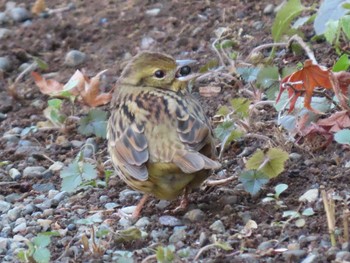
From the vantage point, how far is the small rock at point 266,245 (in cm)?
506

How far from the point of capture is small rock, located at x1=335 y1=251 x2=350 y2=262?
15.4 ft

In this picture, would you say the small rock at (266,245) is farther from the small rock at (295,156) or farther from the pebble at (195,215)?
the small rock at (295,156)

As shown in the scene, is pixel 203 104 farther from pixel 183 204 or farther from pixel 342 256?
pixel 342 256

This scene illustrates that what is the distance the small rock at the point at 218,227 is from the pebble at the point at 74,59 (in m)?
3.49

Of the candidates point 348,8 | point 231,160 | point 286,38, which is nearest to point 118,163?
point 231,160

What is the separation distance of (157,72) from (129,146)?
1.93 feet

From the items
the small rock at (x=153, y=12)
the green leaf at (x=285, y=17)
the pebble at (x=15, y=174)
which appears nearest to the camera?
the pebble at (x=15, y=174)

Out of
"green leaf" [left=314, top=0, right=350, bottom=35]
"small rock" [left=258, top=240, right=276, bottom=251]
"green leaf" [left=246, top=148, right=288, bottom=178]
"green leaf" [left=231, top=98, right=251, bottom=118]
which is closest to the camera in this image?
"small rock" [left=258, top=240, right=276, bottom=251]

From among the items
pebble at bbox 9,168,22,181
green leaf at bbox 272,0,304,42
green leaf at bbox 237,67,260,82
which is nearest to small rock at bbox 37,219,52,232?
pebble at bbox 9,168,22,181

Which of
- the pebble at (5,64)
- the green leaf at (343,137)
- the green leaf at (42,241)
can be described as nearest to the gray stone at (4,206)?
the green leaf at (42,241)

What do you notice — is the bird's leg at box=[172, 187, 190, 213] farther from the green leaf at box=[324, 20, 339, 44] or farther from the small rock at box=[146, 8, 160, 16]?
the small rock at box=[146, 8, 160, 16]

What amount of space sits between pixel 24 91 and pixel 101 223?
283 cm

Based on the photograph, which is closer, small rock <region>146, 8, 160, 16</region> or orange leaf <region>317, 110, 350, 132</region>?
orange leaf <region>317, 110, 350, 132</region>

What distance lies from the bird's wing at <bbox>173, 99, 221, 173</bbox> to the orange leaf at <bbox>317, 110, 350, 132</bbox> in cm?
74
